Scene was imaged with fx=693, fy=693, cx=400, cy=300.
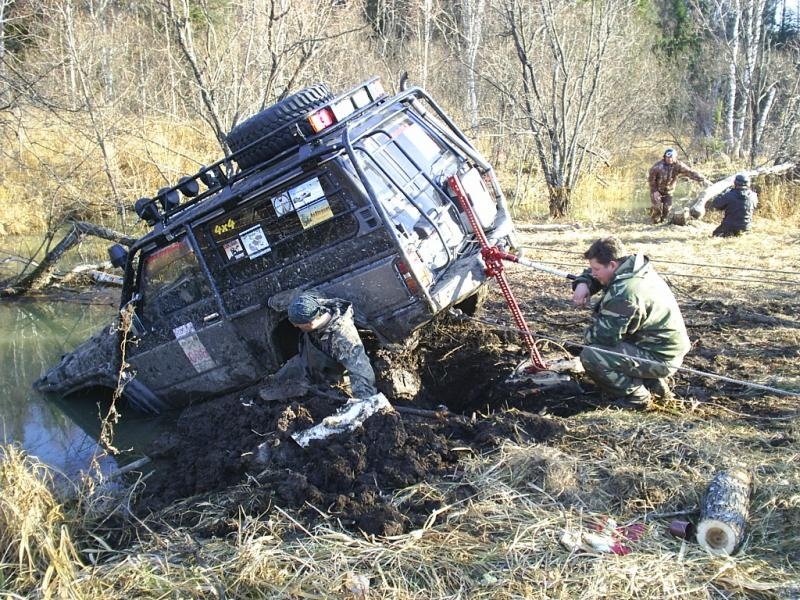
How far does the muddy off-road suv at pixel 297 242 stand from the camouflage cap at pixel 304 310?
406 mm

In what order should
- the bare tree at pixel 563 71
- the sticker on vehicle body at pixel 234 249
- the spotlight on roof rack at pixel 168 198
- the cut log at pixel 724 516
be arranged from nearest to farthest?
the cut log at pixel 724 516 < the sticker on vehicle body at pixel 234 249 < the spotlight on roof rack at pixel 168 198 < the bare tree at pixel 563 71

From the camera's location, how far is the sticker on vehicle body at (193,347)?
6.14 m

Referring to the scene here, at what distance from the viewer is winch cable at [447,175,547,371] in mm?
5617

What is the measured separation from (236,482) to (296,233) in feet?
6.59

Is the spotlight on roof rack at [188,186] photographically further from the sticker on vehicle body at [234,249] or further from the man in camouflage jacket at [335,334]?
the man in camouflage jacket at [335,334]

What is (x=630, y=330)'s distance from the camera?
5066 mm

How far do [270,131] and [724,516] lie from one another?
14.5ft

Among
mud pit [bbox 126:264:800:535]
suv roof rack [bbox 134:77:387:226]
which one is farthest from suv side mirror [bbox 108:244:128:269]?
mud pit [bbox 126:264:800:535]

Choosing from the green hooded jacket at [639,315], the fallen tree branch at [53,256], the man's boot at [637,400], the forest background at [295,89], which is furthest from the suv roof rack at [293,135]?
the fallen tree branch at [53,256]

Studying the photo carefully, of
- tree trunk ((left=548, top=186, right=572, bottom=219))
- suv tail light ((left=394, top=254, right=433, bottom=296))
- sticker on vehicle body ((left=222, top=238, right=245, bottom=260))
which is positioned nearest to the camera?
suv tail light ((left=394, top=254, right=433, bottom=296))

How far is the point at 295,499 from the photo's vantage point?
4.16 metres

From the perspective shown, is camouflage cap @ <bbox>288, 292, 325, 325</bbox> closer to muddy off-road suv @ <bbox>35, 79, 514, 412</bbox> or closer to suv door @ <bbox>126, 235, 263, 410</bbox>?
muddy off-road suv @ <bbox>35, 79, 514, 412</bbox>

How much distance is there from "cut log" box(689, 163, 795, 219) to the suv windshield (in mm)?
7674

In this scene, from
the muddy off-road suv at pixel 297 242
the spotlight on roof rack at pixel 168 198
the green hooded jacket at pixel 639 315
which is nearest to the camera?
the green hooded jacket at pixel 639 315
